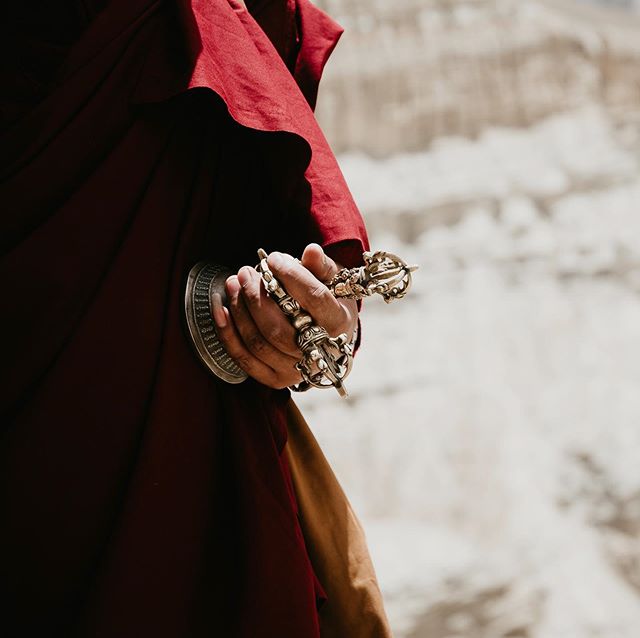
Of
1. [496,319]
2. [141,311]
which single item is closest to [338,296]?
[141,311]

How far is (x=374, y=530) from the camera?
3412 mm

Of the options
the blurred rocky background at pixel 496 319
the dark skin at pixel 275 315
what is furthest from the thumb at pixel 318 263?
the blurred rocky background at pixel 496 319

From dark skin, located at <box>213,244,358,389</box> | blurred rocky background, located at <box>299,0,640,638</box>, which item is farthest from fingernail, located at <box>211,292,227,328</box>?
blurred rocky background, located at <box>299,0,640,638</box>

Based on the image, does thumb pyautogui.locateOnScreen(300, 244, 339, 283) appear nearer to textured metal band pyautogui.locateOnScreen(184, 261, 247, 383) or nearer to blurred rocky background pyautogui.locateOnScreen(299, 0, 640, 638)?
textured metal band pyautogui.locateOnScreen(184, 261, 247, 383)

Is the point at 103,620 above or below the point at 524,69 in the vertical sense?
below

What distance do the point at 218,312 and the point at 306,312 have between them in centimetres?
7

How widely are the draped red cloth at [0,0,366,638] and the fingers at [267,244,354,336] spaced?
0.05 metres

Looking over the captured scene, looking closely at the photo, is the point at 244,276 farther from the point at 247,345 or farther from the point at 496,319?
the point at 496,319

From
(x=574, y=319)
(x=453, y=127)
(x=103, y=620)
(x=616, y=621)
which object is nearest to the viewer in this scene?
(x=103, y=620)

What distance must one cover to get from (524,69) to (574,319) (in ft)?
6.56

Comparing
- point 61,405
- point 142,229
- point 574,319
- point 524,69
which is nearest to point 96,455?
point 61,405

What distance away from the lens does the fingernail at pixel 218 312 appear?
656 millimetres

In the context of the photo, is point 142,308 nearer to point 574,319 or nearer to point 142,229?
point 142,229

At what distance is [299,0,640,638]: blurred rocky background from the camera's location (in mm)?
3189
